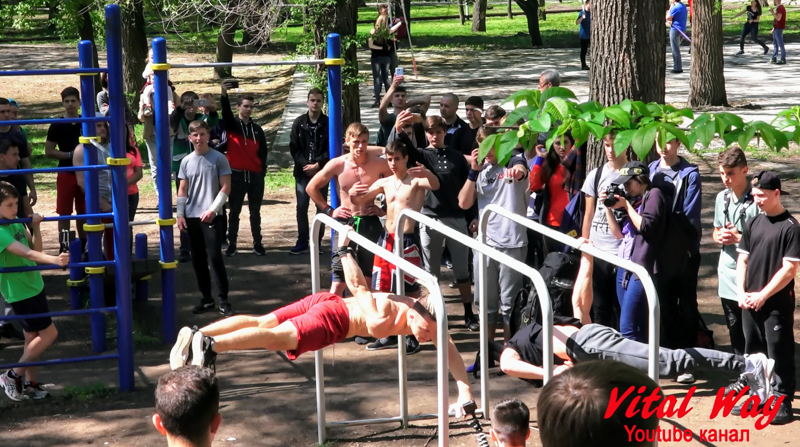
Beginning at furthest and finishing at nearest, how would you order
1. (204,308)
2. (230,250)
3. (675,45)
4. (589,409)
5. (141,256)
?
(675,45) → (230,250) → (141,256) → (204,308) → (589,409)

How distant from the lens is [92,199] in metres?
7.35

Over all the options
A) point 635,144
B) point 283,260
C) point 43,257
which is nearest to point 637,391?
point 635,144

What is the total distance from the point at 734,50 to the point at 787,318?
21629 mm

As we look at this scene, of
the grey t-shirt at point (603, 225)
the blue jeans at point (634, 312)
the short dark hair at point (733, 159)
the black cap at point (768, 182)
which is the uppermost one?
the short dark hair at point (733, 159)

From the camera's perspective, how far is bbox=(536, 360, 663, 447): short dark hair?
1.86 meters

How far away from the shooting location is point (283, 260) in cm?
975

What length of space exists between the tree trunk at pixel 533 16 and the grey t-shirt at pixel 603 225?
22135 millimetres

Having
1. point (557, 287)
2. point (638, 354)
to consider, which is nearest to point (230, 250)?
point (557, 287)

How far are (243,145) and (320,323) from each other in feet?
16.9

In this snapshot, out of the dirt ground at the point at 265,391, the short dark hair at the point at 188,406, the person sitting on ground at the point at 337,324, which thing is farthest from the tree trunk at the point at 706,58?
the short dark hair at the point at 188,406

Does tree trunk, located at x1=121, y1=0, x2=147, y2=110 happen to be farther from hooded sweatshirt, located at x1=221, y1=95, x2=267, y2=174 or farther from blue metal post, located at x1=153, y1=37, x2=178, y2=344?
blue metal post, located at x1=153, y1=37, x2=178, y2=344

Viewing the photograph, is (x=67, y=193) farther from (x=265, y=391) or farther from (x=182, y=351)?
(x=182, y=351)

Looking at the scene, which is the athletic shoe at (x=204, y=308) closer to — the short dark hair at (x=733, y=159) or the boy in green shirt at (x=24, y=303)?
the boy in green shirt at (x=24, y=303)

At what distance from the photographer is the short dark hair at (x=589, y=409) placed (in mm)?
1857
